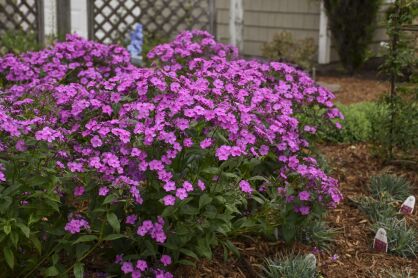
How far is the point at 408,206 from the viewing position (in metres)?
3.89

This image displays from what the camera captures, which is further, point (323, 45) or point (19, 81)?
point (323, 45)

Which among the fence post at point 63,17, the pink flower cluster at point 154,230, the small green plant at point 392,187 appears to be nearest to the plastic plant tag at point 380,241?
the small green plant at point 392,187

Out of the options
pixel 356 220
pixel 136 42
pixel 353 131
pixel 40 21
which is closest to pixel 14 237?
pixel 356 220

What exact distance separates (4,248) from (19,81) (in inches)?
77.9

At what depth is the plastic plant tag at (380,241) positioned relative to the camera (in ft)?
11.4

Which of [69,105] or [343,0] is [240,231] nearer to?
[69,105]

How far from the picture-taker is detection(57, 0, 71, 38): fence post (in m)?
9.02

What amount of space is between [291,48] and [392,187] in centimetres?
604

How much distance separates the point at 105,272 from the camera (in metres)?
2.91

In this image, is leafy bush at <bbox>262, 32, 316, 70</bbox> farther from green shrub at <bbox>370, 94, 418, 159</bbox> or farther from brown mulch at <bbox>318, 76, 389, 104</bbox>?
green shrub at <bbox>370, 94, 418, 159</bbox>

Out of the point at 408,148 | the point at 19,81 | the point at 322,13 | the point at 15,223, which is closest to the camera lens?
the point at 15,223

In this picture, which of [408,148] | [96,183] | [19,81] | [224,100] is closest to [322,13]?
[408,148]

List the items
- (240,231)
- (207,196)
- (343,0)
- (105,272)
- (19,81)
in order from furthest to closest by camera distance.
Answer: (343,0) < (19,81) < (240,231) < (105,272) < (207,196)

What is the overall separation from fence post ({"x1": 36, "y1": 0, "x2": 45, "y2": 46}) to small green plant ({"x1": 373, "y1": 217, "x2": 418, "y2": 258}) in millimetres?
6008
